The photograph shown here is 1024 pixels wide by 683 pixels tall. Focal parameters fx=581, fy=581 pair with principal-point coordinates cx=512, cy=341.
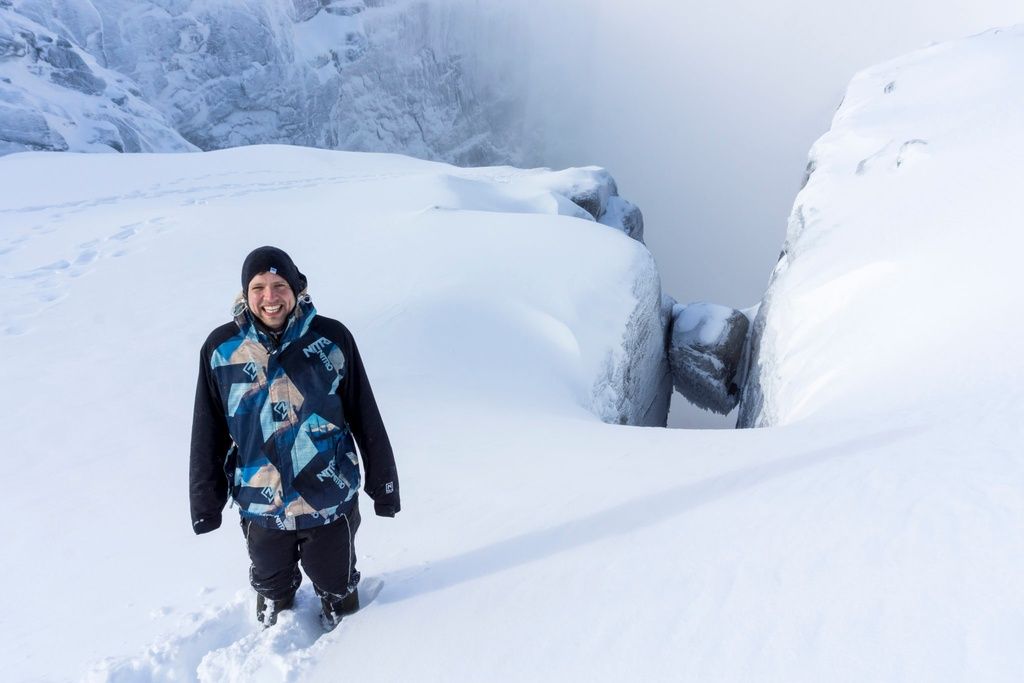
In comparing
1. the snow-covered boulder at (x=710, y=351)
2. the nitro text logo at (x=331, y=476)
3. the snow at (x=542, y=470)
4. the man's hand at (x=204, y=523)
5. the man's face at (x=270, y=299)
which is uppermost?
the man's face at (x=270, y=299)

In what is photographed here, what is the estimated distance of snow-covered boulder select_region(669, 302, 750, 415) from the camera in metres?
14.8

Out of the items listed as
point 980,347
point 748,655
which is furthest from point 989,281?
point 748,655

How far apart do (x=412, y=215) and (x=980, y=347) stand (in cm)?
899

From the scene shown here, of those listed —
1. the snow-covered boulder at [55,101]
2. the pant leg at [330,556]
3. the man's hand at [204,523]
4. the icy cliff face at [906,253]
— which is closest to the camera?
the man's hand at [204,523]

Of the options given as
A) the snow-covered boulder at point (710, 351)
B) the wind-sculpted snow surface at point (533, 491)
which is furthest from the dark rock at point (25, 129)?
the snow-covered boulder at point (710, 351)

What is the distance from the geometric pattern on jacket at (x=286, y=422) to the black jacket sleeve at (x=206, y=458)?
0.15ft

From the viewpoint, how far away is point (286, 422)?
2223 millimetres

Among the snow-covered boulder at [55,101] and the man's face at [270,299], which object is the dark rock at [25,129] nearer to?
the snow-covered boulder at [55,101]

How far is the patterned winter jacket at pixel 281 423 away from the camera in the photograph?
2150 mm

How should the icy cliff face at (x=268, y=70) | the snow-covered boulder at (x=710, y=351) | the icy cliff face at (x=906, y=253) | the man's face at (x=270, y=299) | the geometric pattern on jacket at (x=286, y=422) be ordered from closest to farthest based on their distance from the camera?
the man's face at (x=270, y=299), the geometric pattern on jacket at (x=286, y=422), the icy cliff face at (x=906, y=253), the snow-covered boulder at (x=710, y=351), the icy cliff face at (x=268, y=70)

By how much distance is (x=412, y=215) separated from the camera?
11156mm

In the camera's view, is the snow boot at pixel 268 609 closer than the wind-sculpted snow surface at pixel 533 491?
No

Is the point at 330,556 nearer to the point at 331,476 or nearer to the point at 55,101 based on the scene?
the point at 331,476

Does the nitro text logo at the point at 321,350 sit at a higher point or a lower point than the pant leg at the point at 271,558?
higher
